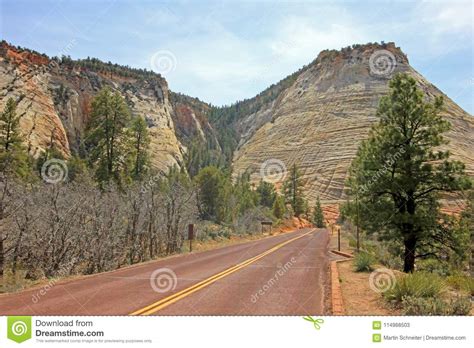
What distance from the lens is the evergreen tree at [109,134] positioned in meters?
39.9

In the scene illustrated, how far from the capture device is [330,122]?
4395 inches

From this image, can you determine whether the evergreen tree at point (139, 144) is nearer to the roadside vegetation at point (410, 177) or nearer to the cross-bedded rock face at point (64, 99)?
the cross-bedded rock face at point (64, 99)

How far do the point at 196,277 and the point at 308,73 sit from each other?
135700 mm

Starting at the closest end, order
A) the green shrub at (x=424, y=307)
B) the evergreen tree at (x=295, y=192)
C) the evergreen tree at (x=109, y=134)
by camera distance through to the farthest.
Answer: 1. the green shrub at (x=424, y=307)
2. the evergreen tree at (x=109, y=134)
3. the evergreen tree at (x=295, y=192)

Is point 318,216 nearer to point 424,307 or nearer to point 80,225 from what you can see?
point 80,225

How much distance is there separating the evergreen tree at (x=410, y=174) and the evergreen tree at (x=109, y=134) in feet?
83.5

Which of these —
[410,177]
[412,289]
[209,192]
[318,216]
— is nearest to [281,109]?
[318,216]

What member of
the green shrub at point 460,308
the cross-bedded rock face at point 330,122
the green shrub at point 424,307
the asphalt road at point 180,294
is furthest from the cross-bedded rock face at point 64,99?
the green shrub at point 460,308

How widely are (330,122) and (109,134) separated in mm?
80730

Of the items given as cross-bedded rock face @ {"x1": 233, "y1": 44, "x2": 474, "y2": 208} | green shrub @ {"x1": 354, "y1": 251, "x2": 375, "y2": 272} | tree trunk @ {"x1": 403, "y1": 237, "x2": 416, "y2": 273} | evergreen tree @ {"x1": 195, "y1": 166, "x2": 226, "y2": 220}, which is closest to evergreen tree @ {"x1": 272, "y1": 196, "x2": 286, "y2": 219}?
cross-bedded rock face @ {"x1": 233, "y1": 44, "x2": 474, "y2": 208}

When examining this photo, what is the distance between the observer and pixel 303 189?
97.4m
